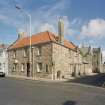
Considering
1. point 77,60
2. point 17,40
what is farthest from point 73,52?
point 17,40

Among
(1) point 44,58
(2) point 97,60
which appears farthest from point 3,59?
(2) point 97,60

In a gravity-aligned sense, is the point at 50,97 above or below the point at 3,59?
below

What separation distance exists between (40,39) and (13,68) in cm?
908

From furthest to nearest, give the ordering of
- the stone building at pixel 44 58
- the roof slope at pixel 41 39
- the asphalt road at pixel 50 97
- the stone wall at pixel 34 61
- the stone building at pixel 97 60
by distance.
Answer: the stone building at pixel 97 60
the roof slope at pixel 41 39
the stone wall at pixel 34 61
the stone building at pixel 44 58
the asphalt road at pixel 50 97

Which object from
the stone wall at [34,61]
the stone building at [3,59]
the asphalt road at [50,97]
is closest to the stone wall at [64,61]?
the stone wall at [34,61]

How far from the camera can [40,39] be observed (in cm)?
4309

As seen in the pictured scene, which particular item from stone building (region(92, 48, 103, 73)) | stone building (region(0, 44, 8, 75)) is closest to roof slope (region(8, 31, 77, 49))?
stone building (region(0, 44, 8, 75))

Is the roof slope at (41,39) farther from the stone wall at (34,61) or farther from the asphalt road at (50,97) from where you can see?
the asphalt road at (50,97)

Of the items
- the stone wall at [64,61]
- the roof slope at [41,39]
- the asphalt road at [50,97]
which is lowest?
the asphalt road at [50,97]

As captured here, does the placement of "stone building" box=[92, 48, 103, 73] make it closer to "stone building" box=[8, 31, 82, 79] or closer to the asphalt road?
"stone building" box=[8, 31, 82, 79]

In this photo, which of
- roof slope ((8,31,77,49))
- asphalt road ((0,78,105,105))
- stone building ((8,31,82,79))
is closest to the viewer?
asphalt road ((0,78,105,105))

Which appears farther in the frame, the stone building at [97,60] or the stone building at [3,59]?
the stone building at [97,60]

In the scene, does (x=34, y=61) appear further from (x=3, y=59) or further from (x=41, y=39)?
(x=3, y=59)

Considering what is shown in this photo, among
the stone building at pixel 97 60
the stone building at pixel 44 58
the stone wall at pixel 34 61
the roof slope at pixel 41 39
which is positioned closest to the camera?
the stone building at pixel 44 58
